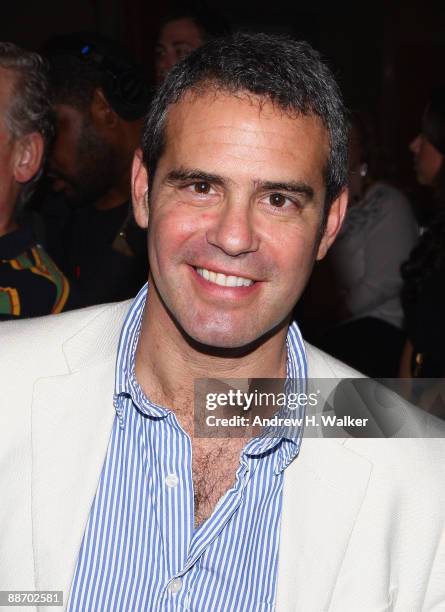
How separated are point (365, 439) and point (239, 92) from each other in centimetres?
85

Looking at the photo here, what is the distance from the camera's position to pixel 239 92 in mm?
1841

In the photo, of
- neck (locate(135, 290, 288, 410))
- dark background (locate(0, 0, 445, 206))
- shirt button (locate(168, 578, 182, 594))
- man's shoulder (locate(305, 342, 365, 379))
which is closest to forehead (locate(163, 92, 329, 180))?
neck (locate(135, 290, 288, 410))

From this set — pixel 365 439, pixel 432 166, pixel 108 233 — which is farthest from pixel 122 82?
pixel 365 439

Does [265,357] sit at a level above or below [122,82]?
below

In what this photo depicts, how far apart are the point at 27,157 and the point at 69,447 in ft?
5.08

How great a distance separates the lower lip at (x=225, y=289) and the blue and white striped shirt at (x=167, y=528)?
27 cm

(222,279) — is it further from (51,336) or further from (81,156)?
(81,156)

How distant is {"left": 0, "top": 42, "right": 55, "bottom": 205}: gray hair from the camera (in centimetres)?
305

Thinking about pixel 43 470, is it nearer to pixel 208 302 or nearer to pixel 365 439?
pixel 208 302

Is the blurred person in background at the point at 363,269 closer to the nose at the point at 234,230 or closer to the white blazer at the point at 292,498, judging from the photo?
the white blazer at the point at 292,498

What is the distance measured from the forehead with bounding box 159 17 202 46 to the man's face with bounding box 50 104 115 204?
2.91ft

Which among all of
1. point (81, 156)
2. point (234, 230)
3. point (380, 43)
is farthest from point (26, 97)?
point (380, 43)

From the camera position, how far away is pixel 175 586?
5.67 feet

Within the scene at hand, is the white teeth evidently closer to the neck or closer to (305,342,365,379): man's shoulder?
the neck
